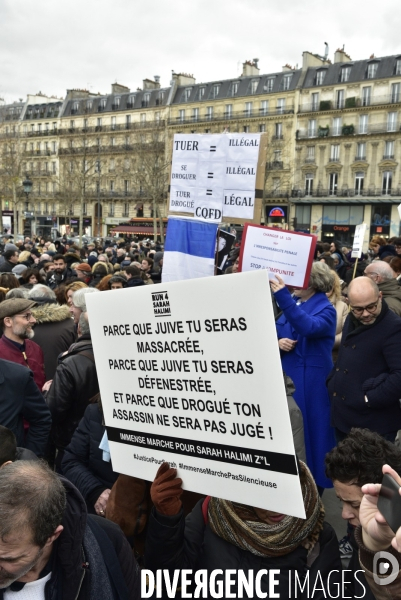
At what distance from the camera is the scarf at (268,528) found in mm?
1978

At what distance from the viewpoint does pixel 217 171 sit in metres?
5.15

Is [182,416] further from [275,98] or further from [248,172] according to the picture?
[275,98]

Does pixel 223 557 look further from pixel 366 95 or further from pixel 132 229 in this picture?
pixel 132 229

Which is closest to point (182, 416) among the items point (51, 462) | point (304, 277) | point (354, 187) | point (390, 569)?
point (390, 569)

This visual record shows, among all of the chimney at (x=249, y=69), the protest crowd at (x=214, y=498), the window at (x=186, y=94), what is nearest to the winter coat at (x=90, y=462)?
the protest crowd at (x=214, y=498)

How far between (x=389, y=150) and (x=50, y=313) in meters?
44.4

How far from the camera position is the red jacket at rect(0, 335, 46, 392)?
13.7ft

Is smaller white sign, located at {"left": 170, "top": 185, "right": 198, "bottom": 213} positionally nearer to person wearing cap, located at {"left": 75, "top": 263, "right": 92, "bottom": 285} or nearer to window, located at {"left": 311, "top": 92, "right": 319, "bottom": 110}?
person wearing cap, located at {"left": 75, "top": 263, "right": 92, "bottom": 285}

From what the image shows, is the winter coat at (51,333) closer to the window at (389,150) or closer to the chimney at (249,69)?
the window at (389,150)

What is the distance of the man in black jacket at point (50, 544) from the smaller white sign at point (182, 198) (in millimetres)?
3728

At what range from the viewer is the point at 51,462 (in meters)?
4.44

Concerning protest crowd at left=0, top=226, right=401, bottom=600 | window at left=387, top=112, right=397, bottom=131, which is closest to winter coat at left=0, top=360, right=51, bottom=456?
protest crowd at left=0, top=226, right=401, bottom=600

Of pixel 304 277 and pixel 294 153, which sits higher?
pixel 294 153

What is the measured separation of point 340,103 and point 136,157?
18.9 m
